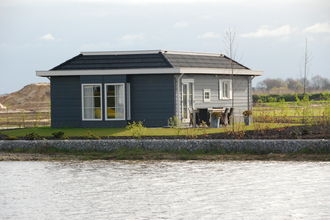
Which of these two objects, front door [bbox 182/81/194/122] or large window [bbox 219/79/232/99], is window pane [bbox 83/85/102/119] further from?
large window [bbox 219/79/232/99]

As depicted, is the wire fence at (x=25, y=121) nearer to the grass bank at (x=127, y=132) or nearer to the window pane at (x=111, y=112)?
the window pane at (x=111, y=112)

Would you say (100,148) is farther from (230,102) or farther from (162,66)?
(230,102)

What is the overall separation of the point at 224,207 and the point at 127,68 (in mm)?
15896

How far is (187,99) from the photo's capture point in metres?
29.5

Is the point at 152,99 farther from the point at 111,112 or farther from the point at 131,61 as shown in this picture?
the point at 131,61

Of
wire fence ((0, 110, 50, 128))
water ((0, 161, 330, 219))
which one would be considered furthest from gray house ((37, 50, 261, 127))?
water ((0, 161, 330, 219))

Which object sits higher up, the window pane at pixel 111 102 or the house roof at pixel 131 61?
the house roof at pixel 131 61

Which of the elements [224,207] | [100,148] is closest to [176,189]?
[224,207]

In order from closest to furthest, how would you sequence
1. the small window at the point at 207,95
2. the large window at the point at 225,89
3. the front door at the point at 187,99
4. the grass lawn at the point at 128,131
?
1. the grass lawn at the point at 128,131
2. the front door at the point at 187,99
3. the small window at the point at 207,95
4. the large window at the point at 225,89

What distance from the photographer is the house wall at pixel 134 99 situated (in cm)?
2844

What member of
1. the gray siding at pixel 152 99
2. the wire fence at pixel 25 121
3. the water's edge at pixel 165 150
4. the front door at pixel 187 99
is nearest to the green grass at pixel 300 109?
the front door at pixel 187 99

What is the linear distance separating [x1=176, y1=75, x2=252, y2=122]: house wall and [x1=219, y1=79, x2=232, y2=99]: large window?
7.2 inches

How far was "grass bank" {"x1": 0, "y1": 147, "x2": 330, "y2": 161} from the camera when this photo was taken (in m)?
20.9

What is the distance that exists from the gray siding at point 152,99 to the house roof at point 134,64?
516mm
